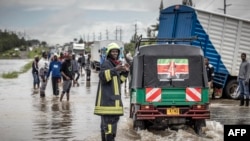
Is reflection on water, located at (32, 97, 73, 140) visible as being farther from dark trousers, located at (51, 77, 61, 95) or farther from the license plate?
the license plate

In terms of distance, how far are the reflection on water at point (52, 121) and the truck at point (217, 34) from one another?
5.42 m

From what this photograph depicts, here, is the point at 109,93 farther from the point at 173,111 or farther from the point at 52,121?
the point at 52,121

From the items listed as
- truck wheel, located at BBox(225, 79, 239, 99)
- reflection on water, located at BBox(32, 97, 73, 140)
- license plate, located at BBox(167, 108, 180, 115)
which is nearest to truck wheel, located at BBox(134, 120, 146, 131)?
license plate, located at BBox(167, 108, 180, 115)

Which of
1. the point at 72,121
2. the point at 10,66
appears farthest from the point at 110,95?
the point at 10,66

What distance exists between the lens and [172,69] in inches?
522

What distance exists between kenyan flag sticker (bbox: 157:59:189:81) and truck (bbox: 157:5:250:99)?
8.33 meters

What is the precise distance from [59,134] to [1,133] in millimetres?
1479

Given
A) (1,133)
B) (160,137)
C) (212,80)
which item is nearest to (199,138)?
(160,137)

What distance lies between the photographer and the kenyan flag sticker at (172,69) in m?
13.2

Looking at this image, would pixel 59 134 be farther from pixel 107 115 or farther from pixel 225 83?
pixel 225 83

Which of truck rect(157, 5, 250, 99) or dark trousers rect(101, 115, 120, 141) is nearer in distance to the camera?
dark trousers rect(101, 115, 120, 141)

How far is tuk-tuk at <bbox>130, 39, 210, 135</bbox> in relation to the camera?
1278 centimetres

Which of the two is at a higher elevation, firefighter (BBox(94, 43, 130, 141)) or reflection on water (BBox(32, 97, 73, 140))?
firefighter (BBox(94, 43, 130, 141))

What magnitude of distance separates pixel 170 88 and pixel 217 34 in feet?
32.6
